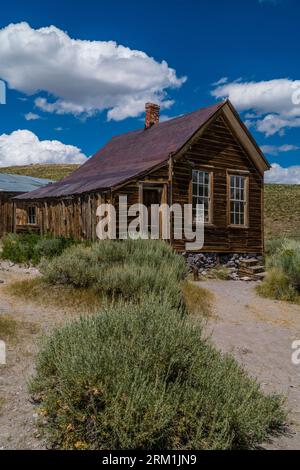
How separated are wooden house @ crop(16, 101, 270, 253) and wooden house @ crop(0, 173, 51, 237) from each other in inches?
39.1

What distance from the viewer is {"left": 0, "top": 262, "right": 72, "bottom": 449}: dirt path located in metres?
3.59

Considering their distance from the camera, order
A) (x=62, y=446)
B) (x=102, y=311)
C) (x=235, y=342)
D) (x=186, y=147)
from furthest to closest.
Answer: (x=186, y=147)
(x=235, y=342)
(x=102, y=311)
(x=62, y=446)

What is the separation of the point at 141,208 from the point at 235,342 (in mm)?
7728

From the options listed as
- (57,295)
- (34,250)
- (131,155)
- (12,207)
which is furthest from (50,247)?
(12,207)

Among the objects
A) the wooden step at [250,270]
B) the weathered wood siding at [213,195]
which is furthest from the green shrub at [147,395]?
the wooden step at [250,270]

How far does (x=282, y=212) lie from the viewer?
143ft

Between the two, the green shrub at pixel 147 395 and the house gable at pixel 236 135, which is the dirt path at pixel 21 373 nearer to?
the green shrub at pixel 147 395

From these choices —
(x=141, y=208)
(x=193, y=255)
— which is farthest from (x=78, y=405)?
(x=193, y=255)

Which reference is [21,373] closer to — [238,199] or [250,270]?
[250,270]

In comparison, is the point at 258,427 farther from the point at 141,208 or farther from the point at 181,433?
the point at 141,208

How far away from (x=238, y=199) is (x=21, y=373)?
13319 mm

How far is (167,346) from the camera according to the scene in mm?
4062

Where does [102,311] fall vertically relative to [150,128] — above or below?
below

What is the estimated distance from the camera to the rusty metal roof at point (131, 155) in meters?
14.9
